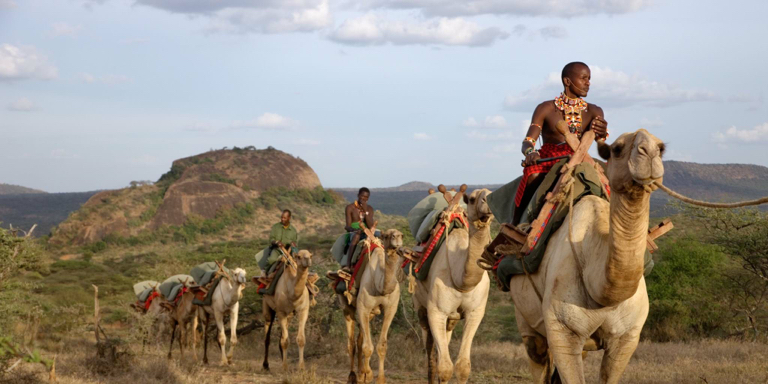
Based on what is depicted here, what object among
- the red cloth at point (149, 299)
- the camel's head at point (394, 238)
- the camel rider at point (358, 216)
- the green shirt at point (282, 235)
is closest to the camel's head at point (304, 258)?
the camel rider at point (358, 216)

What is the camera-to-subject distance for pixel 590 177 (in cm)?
561

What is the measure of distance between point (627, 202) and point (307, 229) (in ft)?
196

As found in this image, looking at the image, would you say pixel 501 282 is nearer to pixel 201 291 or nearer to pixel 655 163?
pixel 655 163

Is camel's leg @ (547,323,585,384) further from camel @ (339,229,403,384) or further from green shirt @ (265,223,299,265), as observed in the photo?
green shirt @ (265,223,299,265)

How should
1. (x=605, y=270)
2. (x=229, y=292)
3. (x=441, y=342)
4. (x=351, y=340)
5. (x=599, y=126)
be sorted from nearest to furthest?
(x=605, y=270), (x=599, y=126), (x=441, y=342), (x=351, y=340), (x=229, y=292)

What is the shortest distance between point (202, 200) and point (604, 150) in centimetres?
6646

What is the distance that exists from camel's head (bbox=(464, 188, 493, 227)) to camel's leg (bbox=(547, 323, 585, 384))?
2.84 m

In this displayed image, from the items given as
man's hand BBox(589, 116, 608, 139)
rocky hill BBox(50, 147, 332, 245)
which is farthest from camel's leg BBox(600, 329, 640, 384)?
rocky hill BBox(50, 147, 332, 245)

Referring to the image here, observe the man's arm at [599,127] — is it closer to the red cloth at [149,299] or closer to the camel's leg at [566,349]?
the camel's leg at [566,349]

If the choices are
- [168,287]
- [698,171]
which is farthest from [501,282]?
[698,171]

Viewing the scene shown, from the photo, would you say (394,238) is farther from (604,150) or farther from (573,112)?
(604,150)

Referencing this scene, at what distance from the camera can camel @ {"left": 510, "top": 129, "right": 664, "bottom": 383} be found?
13.4 feet

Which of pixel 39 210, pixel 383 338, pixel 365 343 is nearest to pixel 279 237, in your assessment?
pixel 365 343

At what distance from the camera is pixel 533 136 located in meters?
6.32
